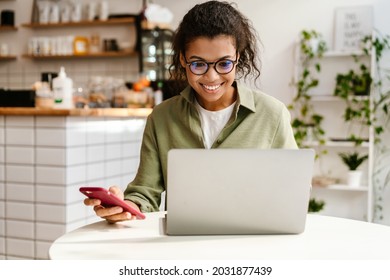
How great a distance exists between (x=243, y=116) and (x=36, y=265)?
830 mm

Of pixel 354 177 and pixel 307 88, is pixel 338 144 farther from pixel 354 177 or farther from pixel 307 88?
pixel 307 88

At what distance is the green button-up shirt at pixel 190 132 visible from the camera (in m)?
1.67

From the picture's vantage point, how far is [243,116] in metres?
1.70

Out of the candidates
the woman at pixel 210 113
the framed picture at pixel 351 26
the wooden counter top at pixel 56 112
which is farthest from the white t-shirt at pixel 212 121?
the framed picture at pixel 351 26

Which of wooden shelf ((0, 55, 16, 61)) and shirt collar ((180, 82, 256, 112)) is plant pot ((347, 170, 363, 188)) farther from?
wooden shelf ((0, 55, 16, 61))

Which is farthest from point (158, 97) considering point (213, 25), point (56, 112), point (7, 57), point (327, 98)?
point (213, 25)

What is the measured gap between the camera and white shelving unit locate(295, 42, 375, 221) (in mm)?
4496

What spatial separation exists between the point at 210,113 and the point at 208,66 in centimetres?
25

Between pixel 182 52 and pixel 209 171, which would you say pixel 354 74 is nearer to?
pixel 182 52

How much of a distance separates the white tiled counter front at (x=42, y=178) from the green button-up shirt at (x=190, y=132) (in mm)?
1202

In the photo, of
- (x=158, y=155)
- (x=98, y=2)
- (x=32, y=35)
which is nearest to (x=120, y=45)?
(x=98, y=2)

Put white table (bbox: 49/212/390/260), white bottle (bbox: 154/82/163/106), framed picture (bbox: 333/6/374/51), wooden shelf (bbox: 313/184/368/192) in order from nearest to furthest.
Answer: white table (bbox: 49/212/390/260), white bottle (bbox: 154/82/163/106), wooden shelf (bbox: 313/184/368/192), framed picture (bbox: 333/6/374/51)

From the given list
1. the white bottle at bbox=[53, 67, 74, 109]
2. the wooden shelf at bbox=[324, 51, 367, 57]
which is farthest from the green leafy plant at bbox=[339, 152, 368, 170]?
the white bottle at bbox=[53, 67, 74, 109]

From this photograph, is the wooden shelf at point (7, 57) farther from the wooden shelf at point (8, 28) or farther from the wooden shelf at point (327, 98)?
the wooden shelf at point (327, 98)
